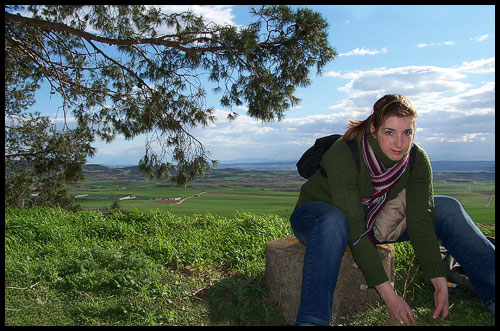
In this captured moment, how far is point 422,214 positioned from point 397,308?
23.2 inches

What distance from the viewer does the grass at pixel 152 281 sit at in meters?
2.41

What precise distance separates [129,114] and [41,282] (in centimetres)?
370

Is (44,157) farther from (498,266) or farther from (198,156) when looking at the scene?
(498,266)

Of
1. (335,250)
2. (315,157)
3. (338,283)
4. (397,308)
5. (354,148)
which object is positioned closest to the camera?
(397,308)

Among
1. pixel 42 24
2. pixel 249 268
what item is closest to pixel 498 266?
pixel 249 268

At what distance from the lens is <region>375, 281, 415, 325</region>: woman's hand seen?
1.74 metres

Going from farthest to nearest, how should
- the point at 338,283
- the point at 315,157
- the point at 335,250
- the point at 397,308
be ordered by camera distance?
the point at 338,283 → the point at 315,157 → the point at 335,250 → the point at 397,308

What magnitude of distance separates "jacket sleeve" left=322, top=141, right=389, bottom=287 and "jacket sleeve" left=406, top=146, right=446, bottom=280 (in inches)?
13.5

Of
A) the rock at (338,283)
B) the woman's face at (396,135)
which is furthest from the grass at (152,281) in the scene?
the woman's face at (396,135)

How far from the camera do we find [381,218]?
87.4 inches

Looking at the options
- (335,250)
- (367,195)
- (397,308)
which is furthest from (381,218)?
(397,308)

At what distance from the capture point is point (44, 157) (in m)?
7.05

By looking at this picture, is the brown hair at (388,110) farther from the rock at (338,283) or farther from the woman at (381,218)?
the rock at (338,283)

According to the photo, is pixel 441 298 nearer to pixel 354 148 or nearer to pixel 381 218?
pixel 381 218
